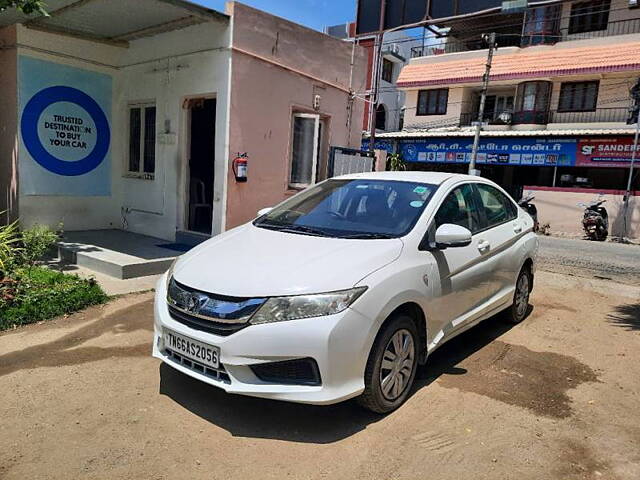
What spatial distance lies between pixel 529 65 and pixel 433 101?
5.38 metres

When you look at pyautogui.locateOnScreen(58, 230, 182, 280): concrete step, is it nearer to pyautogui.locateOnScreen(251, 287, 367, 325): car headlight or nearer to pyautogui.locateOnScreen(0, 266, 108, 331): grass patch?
pyautogui.locateOnScreen(0, 266, 108, 331): grass patch

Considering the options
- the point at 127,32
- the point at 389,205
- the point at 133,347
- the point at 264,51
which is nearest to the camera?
the point at 389,205

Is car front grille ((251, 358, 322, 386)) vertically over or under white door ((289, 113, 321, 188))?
under

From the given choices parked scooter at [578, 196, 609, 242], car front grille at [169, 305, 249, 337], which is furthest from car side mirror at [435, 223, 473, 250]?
parked scooter at [578, 196, 609, 242]

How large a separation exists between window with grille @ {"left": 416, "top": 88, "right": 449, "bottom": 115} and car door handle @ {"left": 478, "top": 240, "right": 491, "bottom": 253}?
2412cm

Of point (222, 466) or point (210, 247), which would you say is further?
point (210, 247)

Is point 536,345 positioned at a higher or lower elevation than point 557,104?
lower

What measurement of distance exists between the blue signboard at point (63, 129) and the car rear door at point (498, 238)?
700cm

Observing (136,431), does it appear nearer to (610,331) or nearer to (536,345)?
(536,345)

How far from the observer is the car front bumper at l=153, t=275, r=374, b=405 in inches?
117

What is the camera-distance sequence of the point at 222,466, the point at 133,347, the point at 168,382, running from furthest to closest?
the point at 133,347
the point at 168,382
the point at 222,466

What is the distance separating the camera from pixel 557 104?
2359cm

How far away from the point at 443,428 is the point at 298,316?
4.14 ft

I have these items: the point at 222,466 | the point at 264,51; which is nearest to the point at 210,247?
the point at 222,466
